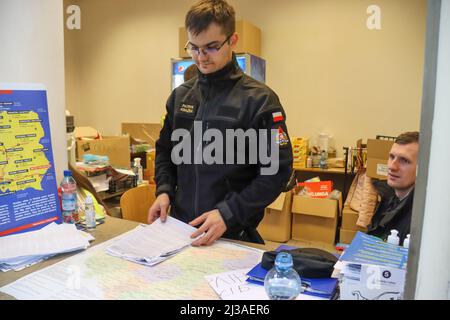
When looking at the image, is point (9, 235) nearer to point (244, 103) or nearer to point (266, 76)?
point (244, 103)

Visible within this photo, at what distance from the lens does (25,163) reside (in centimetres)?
132

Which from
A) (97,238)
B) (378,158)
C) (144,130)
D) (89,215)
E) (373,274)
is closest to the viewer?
(373,274)

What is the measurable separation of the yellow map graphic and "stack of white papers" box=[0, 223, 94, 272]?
178mm

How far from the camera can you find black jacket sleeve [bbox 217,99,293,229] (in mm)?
1209

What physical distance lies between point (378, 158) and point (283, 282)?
8.58 feet

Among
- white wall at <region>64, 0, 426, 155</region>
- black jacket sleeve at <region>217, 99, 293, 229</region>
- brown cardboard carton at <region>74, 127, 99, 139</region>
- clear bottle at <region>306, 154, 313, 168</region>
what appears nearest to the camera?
black jacket sleeve at <region>217, 99, 293, 229</region>

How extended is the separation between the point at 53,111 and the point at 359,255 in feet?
4.33

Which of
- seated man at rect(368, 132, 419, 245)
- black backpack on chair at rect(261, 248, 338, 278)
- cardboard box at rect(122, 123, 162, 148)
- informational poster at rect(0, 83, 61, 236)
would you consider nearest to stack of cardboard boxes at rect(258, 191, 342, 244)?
seated man at rect(368, 132, 419, 245)

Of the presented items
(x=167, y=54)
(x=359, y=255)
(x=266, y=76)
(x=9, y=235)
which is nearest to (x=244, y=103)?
(x=359, y=255)

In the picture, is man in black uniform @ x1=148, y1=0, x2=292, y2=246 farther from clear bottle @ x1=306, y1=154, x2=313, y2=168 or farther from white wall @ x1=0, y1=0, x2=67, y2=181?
clear bottle @ x1=306, y1=154, x2=313, y2=168

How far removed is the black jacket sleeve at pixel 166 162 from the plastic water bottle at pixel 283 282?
0.68 m

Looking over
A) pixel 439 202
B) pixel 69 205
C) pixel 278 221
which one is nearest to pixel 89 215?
pixel 69 205

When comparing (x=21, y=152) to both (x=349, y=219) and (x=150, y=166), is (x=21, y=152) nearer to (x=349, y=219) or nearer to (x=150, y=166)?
(x=150, y=166)
